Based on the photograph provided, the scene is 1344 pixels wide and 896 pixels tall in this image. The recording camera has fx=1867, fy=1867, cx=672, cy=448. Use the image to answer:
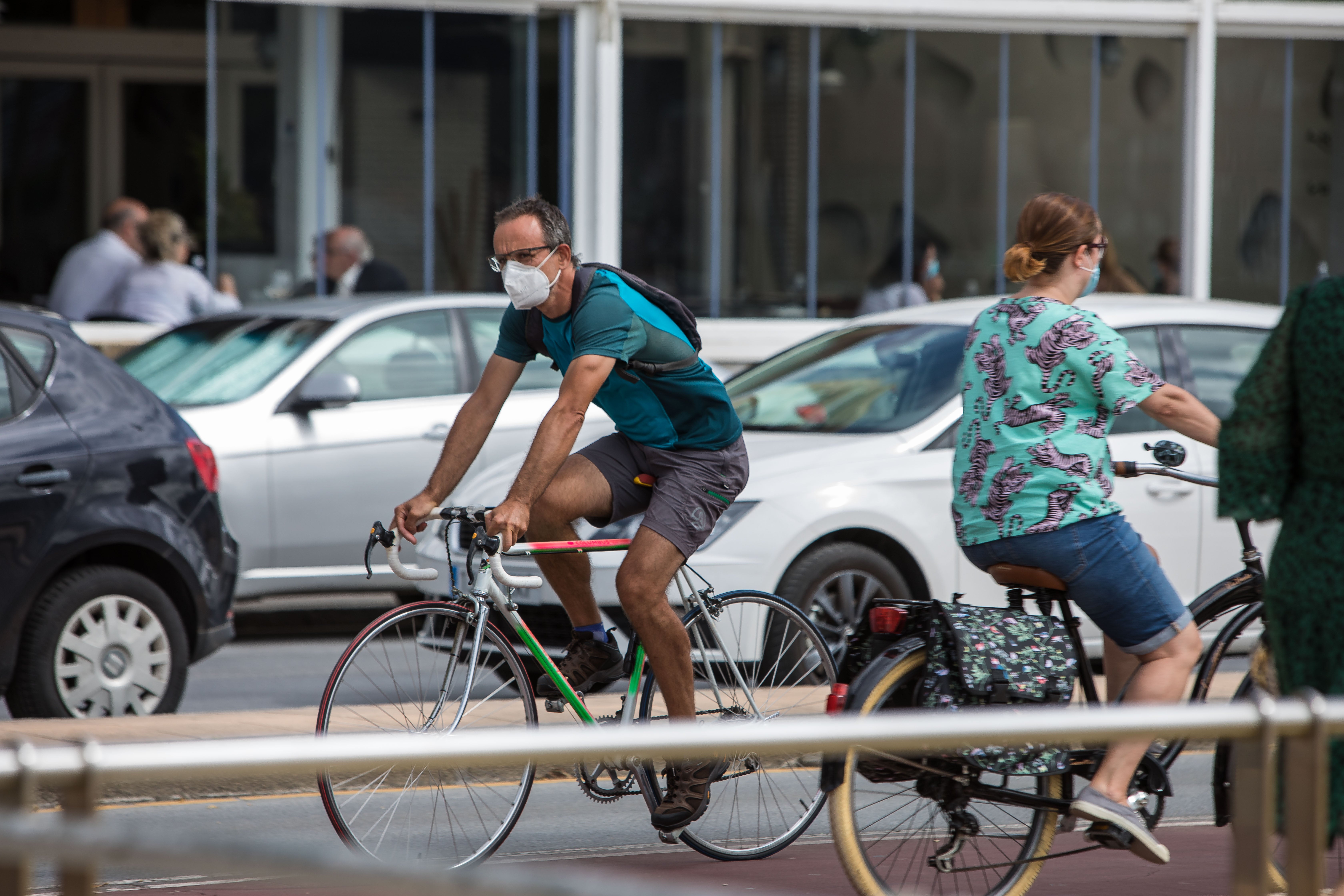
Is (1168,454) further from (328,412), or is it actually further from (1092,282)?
(328,412)

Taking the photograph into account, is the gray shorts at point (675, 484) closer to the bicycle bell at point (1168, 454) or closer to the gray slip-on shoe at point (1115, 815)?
the bicycle bell at point (1168, 454)

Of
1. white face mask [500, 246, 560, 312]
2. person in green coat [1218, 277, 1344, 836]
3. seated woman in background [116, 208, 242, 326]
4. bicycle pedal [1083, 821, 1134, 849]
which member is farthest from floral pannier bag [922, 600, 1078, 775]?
seated woman in background [116, 208, 242, 326]

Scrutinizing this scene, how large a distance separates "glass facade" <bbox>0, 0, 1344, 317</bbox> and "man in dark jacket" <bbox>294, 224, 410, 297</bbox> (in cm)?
203

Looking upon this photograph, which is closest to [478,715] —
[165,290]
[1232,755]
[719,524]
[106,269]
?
[1232,755]

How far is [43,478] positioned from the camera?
269 inches

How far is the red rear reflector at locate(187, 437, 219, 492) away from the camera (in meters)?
7.36

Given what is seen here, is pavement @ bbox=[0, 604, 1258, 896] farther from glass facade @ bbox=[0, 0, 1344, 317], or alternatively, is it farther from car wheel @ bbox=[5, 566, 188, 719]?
glass facade @ bbox=[0, 0, 1344, 317]

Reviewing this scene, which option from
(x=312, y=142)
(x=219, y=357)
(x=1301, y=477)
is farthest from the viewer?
(x=312, y=142)

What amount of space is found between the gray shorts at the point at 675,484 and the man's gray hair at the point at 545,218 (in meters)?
0.57

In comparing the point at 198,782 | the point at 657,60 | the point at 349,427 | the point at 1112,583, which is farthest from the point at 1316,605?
the point at 657,60

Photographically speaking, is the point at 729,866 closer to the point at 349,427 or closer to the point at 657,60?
the point at 349,427

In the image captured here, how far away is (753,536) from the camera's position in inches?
286

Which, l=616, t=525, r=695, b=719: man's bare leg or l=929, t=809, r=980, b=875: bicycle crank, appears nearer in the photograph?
l=929, t=809, r=980, b=875: bicycle crank

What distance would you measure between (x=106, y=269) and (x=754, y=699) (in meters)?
9.95
